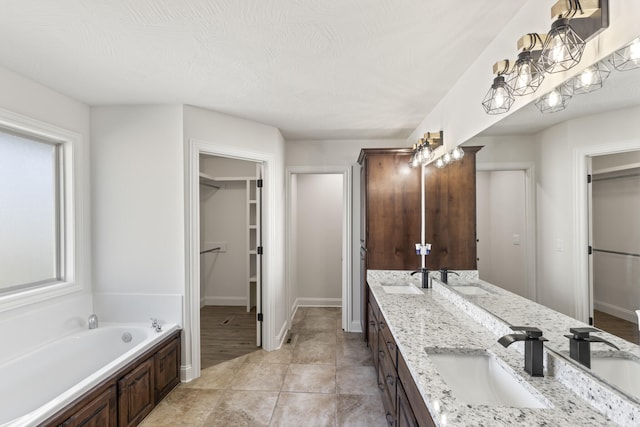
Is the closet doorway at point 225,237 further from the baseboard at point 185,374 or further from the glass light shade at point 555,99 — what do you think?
the glass light shade at point 555,99

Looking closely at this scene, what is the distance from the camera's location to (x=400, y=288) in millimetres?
Result: 2713

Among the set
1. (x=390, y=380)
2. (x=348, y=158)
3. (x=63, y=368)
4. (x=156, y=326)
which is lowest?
(x=63, y=368)

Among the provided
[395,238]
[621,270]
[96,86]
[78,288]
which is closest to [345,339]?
[395,238]

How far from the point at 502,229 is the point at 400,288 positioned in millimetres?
1285

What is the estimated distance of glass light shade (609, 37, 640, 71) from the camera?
0.80m

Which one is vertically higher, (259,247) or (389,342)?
(259,247)

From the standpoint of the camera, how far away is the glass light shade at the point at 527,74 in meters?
1.14

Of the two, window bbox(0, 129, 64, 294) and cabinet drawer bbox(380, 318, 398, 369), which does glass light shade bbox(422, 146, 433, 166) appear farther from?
window bbox(0, 129, 64, 294)

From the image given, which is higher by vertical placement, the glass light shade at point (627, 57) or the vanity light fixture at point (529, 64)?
the vanity light fixture at point (529, 64)

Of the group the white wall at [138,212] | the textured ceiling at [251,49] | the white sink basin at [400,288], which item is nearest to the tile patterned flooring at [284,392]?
the white wall at [138,212]

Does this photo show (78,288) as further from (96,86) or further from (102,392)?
(96,86)

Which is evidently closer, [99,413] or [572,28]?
[572,28]

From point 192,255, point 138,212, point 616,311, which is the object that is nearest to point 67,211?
point 138,212

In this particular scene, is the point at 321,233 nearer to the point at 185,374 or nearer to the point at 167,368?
the point at 185,374
